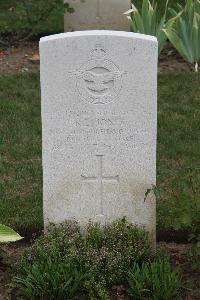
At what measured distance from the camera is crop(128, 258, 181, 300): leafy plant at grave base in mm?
4031

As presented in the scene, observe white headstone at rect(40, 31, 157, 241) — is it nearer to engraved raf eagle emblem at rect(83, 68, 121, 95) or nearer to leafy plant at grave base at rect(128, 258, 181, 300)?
engraved raf eagle emblem at rect(83, 68, 121, 95)

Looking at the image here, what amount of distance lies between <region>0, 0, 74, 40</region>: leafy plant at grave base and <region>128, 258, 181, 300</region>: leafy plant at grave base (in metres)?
4.46

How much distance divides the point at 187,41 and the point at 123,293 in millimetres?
3731

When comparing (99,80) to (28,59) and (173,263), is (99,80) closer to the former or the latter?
(173,263)

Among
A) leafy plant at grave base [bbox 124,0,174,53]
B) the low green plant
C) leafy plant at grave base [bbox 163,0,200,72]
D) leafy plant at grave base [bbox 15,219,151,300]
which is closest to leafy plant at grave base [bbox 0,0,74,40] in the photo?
leafy plant at grave base [bbox 124,0,174,53]

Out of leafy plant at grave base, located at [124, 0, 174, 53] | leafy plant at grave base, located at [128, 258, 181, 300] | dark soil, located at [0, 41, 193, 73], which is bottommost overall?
leafy plant at grave base, located at [128, 258, 181, 300]

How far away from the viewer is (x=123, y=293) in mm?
4211

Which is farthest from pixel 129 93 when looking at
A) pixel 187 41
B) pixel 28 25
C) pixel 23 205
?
pixel 28 25

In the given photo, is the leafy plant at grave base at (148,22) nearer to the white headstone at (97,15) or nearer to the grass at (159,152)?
the grass at (159,152)

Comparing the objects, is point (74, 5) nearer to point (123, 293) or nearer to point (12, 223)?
point (12, 223)

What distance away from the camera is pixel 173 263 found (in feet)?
14.7

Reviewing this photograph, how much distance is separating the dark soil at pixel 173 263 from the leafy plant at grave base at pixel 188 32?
3.03 meters

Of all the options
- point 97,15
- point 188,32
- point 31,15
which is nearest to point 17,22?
point 31,15

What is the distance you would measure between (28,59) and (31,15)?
0.55 m
